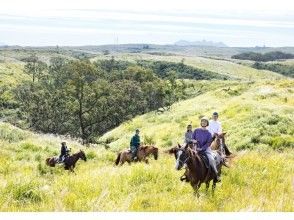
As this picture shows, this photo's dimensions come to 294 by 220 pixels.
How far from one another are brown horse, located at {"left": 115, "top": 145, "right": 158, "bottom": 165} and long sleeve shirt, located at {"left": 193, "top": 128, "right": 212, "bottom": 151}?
10.4m

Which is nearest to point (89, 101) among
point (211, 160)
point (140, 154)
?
point (140, 154)

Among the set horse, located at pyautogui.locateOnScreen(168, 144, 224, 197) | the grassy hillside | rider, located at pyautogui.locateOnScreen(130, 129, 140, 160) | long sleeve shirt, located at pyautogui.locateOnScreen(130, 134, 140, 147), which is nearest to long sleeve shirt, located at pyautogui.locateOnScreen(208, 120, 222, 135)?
the grassy hillside

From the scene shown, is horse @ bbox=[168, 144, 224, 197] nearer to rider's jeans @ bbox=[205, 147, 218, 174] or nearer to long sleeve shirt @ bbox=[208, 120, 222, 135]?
rider's jeans @ bbox=[205, 147, 218, 174]

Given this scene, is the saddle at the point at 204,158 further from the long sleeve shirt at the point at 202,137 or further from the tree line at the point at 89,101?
the tree line at the point at 89,101

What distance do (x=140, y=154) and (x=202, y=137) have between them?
11.4m

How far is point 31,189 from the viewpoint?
32.5 feet

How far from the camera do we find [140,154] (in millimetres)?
21875

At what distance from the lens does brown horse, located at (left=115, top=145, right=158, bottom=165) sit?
70.0ft

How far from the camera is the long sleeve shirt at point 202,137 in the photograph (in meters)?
10.6

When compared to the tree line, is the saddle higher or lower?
higher

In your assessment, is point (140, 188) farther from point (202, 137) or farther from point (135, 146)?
point (135, 146)

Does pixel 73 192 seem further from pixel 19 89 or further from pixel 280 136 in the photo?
pixel 19 89

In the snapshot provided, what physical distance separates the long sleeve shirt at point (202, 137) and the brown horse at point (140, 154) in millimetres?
10391

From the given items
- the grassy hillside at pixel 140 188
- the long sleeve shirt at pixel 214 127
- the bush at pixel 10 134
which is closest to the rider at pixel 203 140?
the grassy hillside at pixel 140 188
